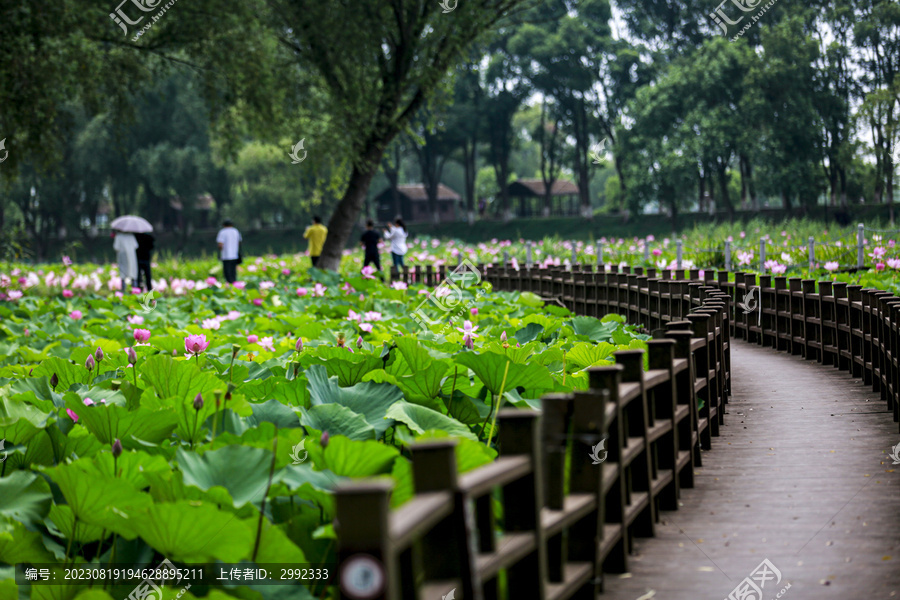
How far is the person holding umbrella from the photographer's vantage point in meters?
15.7

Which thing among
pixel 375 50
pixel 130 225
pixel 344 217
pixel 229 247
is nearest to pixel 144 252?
pixel 130 225

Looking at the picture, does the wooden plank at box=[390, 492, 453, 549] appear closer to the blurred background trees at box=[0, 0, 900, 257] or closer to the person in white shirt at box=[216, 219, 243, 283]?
the blurred background trees at box=[0, 0, 900, 257]

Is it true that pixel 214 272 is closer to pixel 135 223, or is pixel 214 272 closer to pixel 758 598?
pixel 135 223

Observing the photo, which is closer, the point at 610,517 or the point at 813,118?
the point at 610,517

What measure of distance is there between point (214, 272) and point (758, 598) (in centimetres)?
1968

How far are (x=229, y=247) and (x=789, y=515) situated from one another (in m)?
15.1

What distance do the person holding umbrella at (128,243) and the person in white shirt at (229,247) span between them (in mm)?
1563

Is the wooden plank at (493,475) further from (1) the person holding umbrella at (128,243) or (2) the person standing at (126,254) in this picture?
(2) the person standing at (126,254)

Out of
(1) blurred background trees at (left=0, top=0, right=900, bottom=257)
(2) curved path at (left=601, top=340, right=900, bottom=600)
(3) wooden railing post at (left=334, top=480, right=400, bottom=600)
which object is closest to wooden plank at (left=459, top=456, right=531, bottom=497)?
(3) wooden railing post at (left=334, top=480, right=400, bottom=600)

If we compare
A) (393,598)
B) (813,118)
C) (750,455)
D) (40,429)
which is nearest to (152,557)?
(40,429)

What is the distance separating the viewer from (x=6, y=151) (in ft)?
42.1

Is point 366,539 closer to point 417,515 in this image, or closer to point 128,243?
point 417,515

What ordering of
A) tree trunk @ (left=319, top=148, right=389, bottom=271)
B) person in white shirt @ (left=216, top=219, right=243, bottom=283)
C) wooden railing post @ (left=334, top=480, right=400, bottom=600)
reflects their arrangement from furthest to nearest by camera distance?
tree trunk @ (left=319, top=148, right=389, bottom=271) → person in white shirt @ (left=216, top=219, right=243, bottom=283) → wooden railing post @ (left=334, top=480, right=400, bottom=600)

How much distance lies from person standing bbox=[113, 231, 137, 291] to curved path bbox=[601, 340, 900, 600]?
40.7 feet
